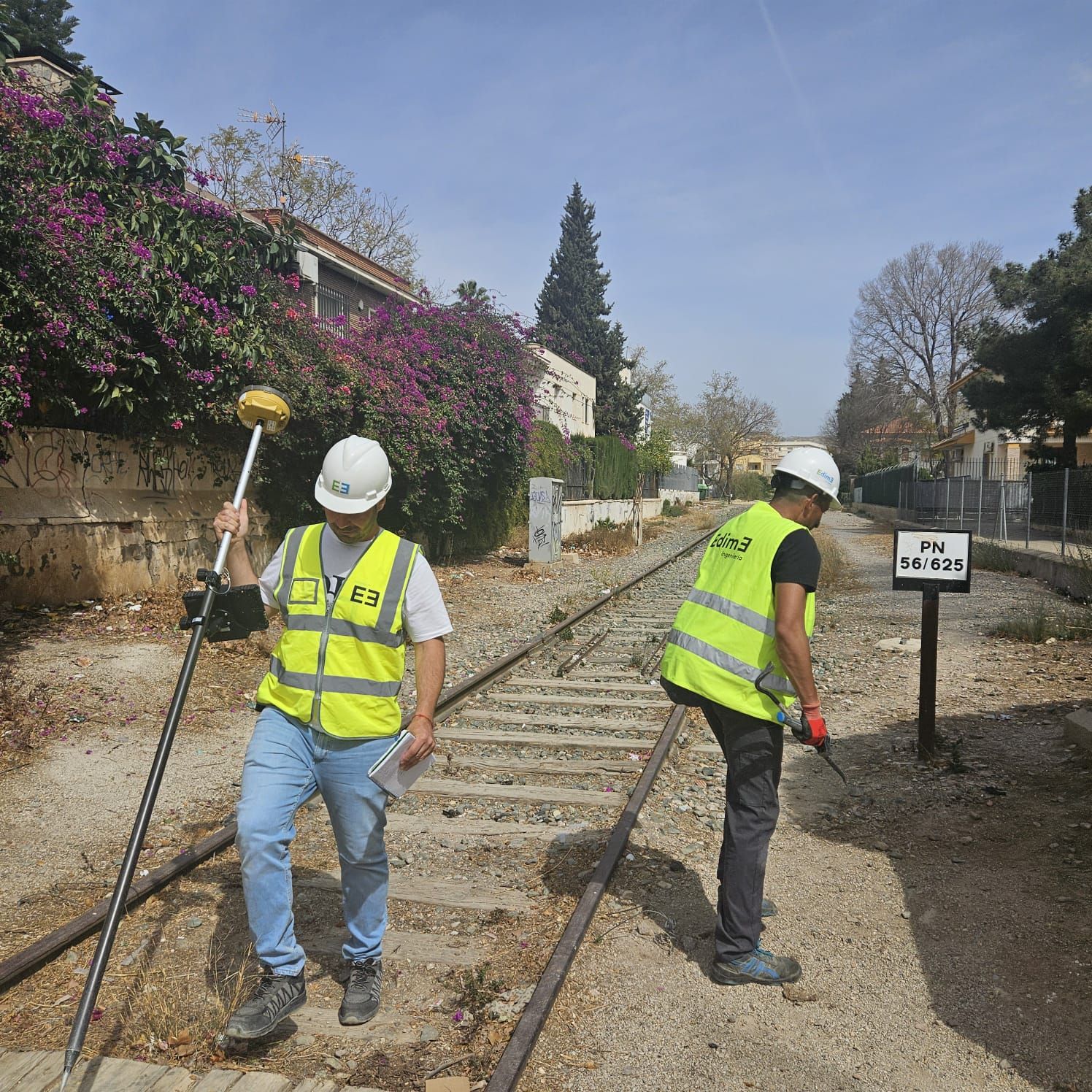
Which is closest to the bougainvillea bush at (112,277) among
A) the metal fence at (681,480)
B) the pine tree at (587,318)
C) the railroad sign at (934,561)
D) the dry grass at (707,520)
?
the railroad sign at (934,561)

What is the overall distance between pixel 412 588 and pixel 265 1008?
4.93ft

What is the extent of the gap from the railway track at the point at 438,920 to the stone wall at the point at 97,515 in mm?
4943

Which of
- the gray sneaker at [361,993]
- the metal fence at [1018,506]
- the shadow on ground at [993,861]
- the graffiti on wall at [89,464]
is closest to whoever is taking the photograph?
the gray sneaker at [361,993]

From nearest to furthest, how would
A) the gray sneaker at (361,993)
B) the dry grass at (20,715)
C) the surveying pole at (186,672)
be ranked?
the surveying pole at (186,672) → the gray sneaker at (361,993) → the dry grass at (20,715)

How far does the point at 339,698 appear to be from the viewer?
3.39 m

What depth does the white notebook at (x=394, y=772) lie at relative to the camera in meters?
3.36

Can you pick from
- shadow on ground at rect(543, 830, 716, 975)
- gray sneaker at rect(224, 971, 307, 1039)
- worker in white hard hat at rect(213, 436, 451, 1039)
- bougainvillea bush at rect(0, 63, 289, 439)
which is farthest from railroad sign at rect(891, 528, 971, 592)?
bougainvillea bush at rect(0, 63, 289, 439)

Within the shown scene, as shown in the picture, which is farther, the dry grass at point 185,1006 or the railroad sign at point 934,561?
the railroad sign at point 934,561

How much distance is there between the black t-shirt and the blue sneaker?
1.51 meters

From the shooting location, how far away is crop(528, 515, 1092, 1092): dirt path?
342cm

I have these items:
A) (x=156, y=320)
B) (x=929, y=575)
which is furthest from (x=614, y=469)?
(x=929, y=575)

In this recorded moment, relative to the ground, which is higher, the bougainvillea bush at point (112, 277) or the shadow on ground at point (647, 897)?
the bougainvillea bush at point (112, 277)

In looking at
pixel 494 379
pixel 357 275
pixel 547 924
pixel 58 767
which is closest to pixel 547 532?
pixel 494 379

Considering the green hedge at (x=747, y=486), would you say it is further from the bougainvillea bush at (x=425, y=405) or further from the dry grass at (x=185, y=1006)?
the dry grass at (x=185, y=1006)
